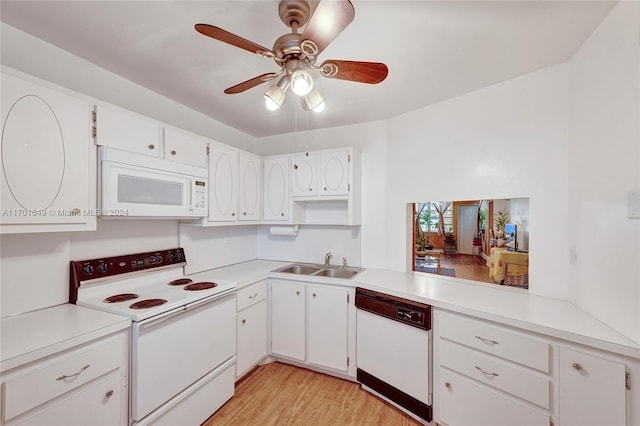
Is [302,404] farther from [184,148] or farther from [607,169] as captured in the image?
[607,169]

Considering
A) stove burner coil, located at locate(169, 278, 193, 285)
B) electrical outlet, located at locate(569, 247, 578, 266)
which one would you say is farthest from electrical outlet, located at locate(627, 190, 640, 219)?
stove burner coil, located at locate(169, 278, 193, 285)

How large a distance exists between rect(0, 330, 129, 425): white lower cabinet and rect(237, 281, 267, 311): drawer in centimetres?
91

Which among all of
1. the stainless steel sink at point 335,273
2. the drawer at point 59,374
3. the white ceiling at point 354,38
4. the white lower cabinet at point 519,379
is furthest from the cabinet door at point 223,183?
the white lower cabinet at point 519,379

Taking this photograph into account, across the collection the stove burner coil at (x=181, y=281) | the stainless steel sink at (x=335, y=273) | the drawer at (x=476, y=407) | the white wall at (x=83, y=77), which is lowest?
the drawer at (x=476, y=407)

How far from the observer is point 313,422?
6.17 ft

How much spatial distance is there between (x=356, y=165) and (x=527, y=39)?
155 centimetres

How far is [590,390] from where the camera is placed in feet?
4.12

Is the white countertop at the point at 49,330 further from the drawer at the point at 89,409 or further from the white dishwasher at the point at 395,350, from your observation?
the white dishwasher at the point at 395,350

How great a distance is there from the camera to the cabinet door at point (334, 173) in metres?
2.63

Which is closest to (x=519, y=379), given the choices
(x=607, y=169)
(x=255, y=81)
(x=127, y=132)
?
(x=607, y=169)

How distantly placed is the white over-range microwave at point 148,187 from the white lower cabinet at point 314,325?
1.13 metres

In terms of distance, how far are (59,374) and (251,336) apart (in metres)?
1.38

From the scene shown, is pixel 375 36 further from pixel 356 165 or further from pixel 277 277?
pixel 277 277

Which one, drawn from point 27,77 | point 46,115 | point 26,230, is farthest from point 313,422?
point 27,77
